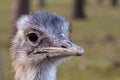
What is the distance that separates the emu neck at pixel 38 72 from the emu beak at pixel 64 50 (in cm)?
10

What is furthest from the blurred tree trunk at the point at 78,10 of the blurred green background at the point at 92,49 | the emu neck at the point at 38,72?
the emu neck at the point at 38,72

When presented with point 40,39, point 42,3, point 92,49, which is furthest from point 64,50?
point 42,3

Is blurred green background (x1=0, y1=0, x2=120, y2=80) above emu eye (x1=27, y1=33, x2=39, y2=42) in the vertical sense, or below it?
below

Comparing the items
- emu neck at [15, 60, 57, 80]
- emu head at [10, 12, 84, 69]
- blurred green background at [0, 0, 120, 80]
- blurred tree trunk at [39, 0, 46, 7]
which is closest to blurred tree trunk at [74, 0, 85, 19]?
blurred green background at [0, 0, 120, 80]

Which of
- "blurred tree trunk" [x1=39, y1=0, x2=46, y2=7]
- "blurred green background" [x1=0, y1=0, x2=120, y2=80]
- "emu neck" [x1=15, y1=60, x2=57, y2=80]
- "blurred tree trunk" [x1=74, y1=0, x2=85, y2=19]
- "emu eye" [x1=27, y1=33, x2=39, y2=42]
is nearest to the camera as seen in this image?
"emu neck" [x1=15, y1=60, x2=57, y2=80]


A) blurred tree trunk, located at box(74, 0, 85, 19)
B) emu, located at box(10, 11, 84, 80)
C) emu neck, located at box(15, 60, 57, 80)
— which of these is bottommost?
blurred tree trunk, located at box(74, 0, 85, 19)

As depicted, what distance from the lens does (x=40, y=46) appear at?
4.23m

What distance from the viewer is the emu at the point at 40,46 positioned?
4090mm

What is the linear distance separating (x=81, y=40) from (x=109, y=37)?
5.10ft

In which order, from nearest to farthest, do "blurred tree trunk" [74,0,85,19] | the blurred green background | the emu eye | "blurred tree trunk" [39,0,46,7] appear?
the emu eye, the blurred green background, "blurred tree trunk" [74,0,85,19], "blurred tree trunk" [39,0,46,7]

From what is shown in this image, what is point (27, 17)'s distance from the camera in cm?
435

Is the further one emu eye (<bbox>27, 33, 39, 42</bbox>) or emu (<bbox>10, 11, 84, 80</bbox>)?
emu eye (<bbox>27, 33, 39, 42</bbox>)

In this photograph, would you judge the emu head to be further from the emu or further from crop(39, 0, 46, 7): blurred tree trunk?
crop(39, 0, 46, 7): blurred tree trunk

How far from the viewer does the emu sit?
409 cm
